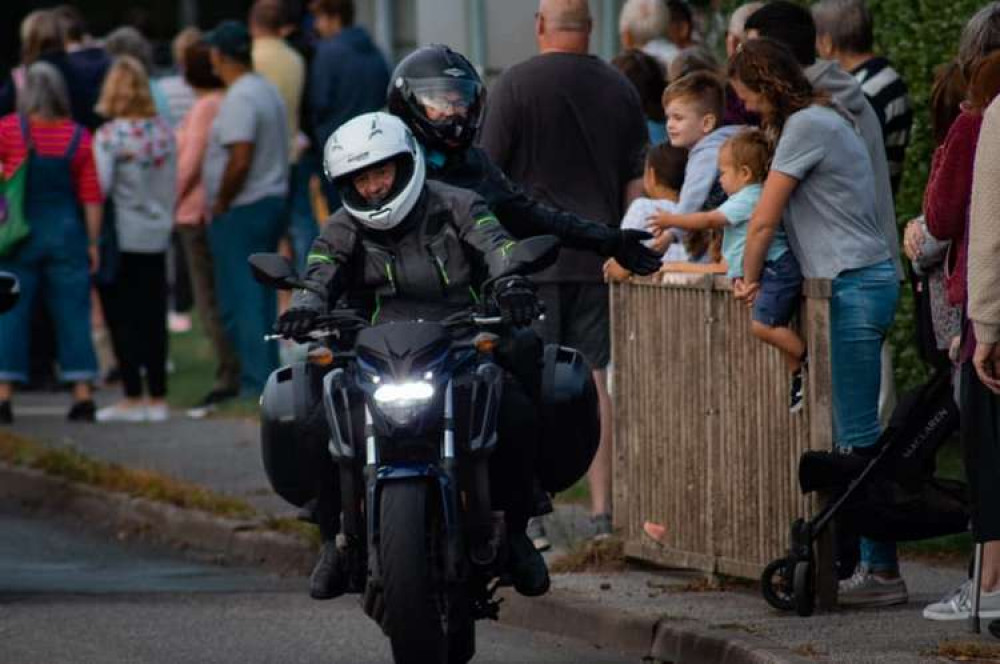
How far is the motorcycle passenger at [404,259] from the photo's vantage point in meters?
8.34

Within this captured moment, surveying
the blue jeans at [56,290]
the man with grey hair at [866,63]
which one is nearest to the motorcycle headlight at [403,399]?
the man with grey hair at [866,63]

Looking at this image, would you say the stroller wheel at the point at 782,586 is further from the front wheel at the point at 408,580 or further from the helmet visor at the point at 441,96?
the front wheel at the point at 408,580

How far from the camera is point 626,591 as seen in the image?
10.1 meters

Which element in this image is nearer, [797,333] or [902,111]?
[797,333]

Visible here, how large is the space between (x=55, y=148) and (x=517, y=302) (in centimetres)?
820

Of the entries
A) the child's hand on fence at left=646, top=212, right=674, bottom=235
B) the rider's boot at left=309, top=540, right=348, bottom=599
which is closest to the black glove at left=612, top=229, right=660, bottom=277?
the child's hand on fence at left=646, top=212, right=674, bottom=235

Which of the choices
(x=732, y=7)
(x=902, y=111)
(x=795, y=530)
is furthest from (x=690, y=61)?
(x=795, y=530)

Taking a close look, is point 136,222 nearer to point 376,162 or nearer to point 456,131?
point 456,131

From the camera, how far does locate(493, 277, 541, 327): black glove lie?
26.5 ft

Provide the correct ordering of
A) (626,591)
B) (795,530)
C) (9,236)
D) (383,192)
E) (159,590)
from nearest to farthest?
1. (383,192)
2. (795,530)
3. (626,591)
4. (159,590)
5. (9,236)

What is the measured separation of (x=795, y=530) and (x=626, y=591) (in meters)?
0.92

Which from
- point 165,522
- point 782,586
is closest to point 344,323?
point 782,586

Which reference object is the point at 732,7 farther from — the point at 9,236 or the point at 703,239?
the point at 9,236

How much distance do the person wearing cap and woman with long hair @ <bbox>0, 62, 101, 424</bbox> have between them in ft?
2.54
